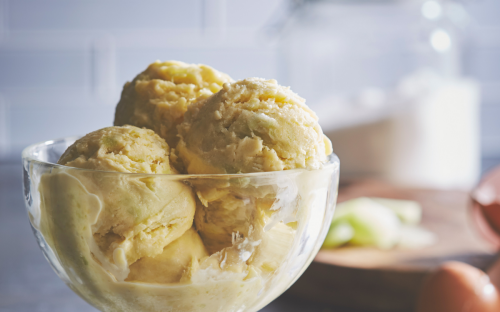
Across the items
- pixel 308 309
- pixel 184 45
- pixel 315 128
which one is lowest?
pixel 308 309

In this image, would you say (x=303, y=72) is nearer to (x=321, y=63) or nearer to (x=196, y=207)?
(x=321, y=63)

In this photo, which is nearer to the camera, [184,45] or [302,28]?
[302,28]

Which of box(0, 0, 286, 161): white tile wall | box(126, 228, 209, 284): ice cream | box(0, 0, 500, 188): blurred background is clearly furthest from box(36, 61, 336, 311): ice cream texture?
box(0, 0, 286, 161): white tile wall

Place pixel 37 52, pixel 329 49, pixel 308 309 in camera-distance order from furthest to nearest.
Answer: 1. pixel 37 52
2. pixel 329 49
3. pixel 308 309

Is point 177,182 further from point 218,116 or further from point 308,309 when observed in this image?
point 308,309

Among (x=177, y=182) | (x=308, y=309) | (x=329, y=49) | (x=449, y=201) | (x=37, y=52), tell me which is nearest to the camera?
(x=177, y=182)

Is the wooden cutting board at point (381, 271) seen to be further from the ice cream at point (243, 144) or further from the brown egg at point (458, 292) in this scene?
the ice cream at point (243, 144)

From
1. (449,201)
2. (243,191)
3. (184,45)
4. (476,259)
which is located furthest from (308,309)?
(184,45)
